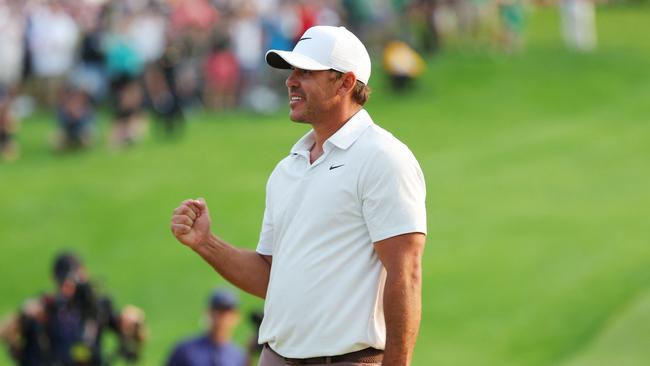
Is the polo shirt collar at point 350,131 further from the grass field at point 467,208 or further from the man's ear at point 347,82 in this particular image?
the grass field at point 467,208

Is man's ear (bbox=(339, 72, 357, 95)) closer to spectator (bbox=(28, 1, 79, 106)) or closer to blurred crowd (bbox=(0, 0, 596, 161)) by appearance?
blurred crowd (bbox=(0, 0, 596, 161))

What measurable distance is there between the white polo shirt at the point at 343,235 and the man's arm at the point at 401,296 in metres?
0.05

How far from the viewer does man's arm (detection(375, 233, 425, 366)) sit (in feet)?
13.7

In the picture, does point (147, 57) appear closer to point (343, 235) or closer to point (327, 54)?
point (327, 54)

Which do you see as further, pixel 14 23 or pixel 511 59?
pixel 511 59

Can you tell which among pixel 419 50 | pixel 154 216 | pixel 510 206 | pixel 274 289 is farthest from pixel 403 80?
pixel 274 289

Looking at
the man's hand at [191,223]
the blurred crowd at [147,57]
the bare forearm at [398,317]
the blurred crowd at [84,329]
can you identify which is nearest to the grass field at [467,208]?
the blurred crowd at [147,57]

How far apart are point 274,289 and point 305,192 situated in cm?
34

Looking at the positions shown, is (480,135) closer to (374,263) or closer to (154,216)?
(154,216)

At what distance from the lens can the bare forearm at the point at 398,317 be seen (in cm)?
419

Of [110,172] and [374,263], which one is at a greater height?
[374,263]

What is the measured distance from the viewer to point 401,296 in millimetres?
4195

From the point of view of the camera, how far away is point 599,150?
2428cm

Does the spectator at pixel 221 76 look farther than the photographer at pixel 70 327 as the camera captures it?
Yes
